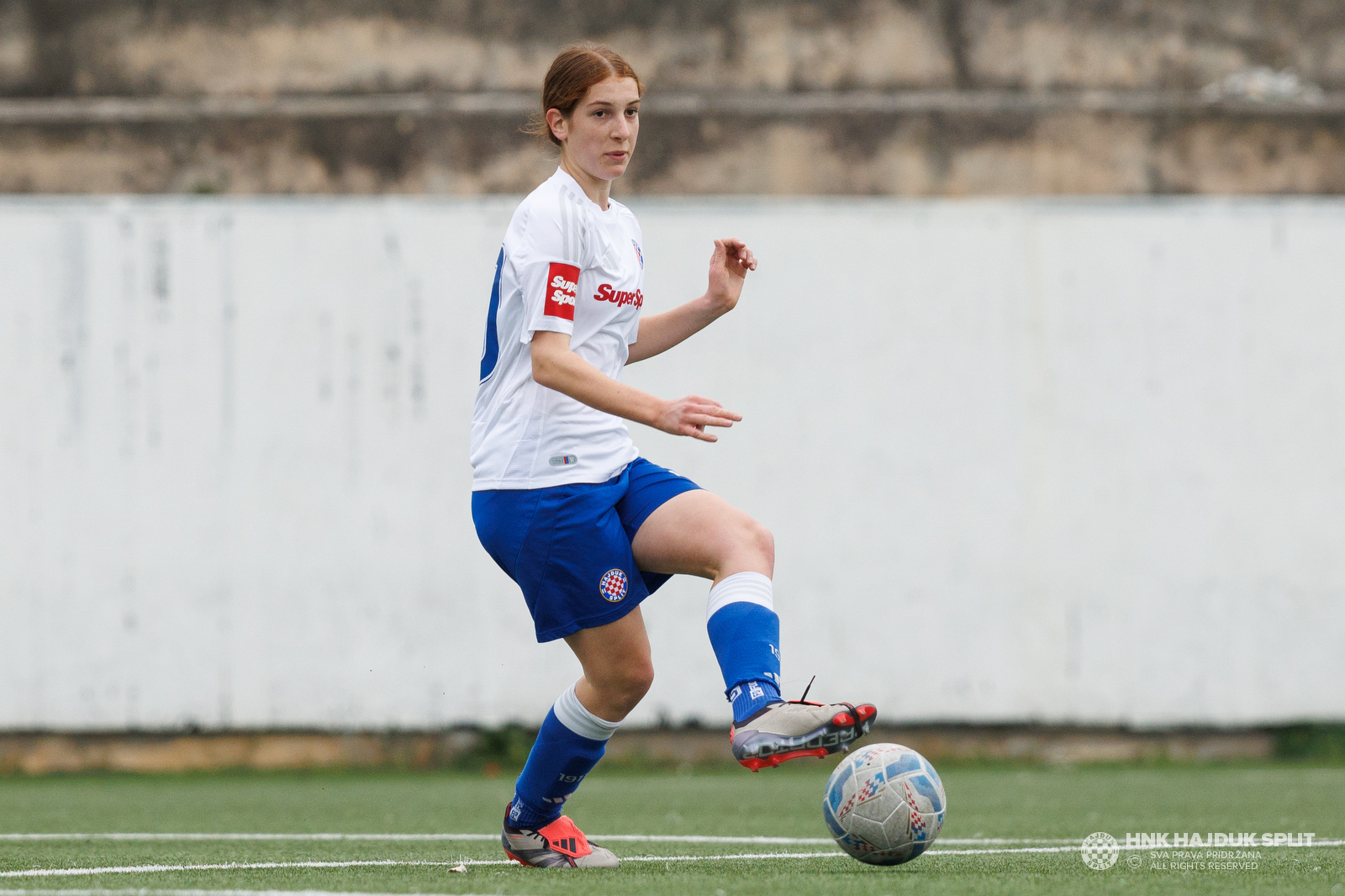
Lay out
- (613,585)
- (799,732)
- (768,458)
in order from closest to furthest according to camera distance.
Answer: (799,732), (613,585), (768,458)

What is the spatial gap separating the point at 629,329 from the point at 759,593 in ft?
2.83

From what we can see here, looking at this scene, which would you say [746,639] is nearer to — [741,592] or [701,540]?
[741,592]

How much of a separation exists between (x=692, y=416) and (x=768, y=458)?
591 cm

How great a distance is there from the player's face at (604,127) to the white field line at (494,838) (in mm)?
2228

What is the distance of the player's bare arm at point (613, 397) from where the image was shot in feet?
10.9

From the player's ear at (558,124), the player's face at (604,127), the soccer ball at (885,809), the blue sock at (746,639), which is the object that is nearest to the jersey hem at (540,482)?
the blue sock at (746,639)

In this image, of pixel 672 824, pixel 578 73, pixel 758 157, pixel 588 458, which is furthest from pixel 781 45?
pixel 588 458

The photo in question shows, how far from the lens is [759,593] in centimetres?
358

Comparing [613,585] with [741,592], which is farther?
[613,585]

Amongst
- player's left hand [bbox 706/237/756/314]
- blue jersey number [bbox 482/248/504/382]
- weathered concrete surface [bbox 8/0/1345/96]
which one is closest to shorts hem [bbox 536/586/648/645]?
blue jersey number [bbox 482/248/504/382]

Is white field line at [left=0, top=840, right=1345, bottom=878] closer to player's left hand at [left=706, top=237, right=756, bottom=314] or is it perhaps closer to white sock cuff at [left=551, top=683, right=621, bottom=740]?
white sock cuff at [left=551, top=683, right=621, bottom=740]

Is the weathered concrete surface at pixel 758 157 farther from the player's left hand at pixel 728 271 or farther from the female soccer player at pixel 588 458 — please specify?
the female soccer player at pixel 588 458

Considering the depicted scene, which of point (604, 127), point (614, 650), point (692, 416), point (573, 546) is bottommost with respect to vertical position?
point (614, 650)

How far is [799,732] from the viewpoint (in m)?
Result: 3.20
